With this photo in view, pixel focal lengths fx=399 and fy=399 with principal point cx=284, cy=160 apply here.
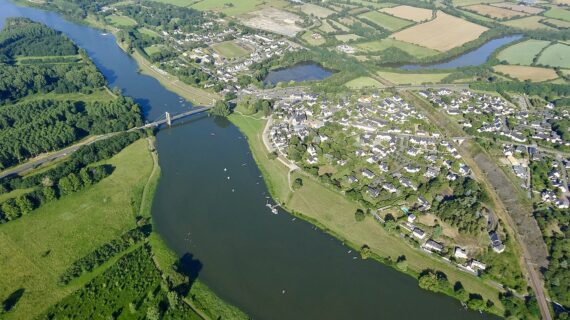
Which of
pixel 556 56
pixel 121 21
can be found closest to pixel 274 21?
pixel 121 21

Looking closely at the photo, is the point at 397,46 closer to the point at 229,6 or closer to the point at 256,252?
the point at 229,6

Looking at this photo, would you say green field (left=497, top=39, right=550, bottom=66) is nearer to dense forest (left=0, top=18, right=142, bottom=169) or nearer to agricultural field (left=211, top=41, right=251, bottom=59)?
agricultural field (left=211, top=41, right=251, bottom=59)

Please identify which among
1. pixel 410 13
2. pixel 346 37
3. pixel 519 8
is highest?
pixel 519 8

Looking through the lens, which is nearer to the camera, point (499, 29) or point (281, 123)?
point (281, 123)

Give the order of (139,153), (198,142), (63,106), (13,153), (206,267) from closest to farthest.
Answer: (206,267), (13,153), (139,153), (198,142), (63,106)

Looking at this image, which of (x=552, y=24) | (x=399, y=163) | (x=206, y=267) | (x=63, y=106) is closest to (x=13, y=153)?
(x=63, y=106)

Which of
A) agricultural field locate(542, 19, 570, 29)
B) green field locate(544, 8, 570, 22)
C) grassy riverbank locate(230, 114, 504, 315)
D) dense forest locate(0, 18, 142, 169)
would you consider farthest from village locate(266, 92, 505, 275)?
green field locate(544, 8, 570, 22)

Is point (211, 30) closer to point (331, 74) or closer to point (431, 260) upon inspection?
point (331, 74)
